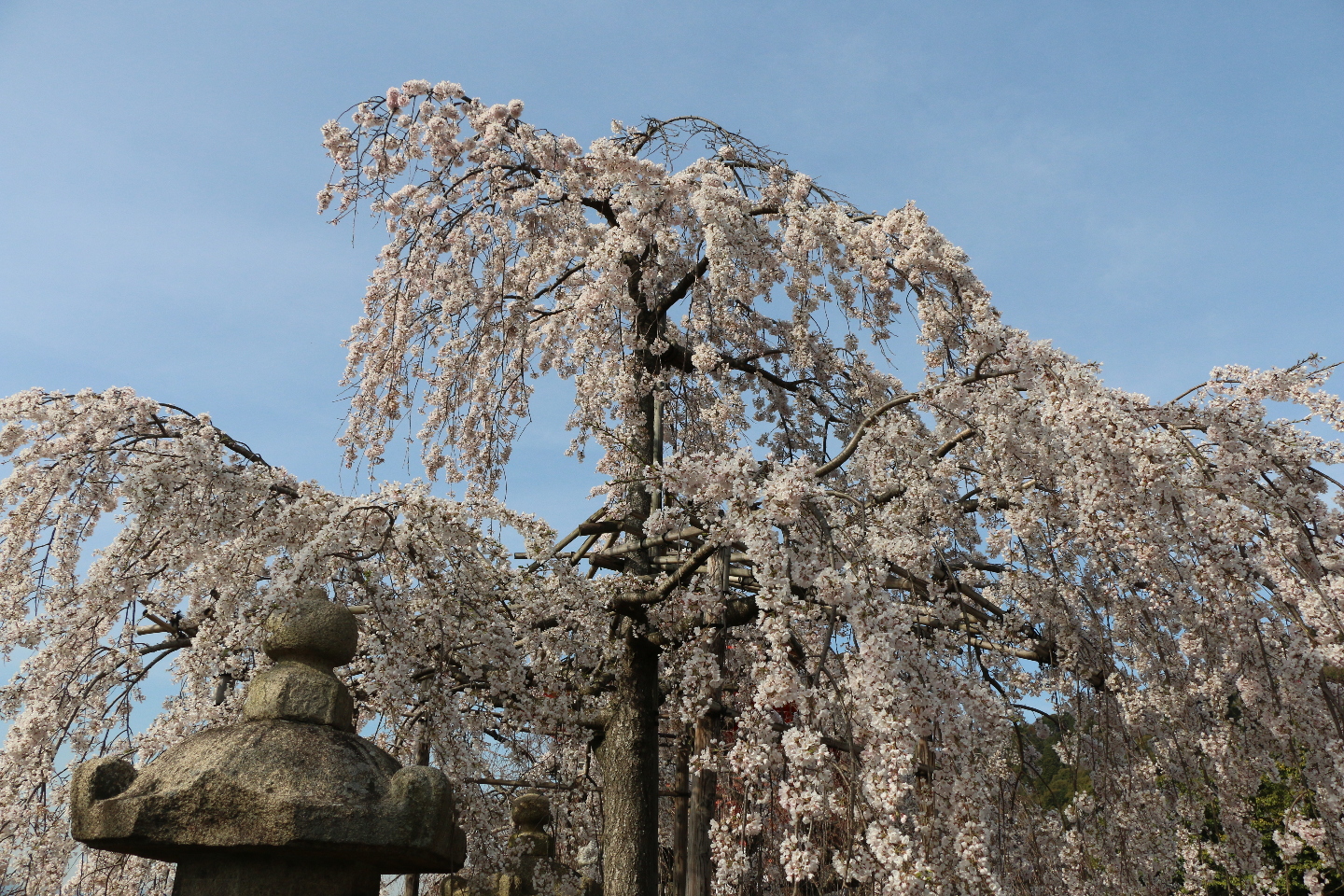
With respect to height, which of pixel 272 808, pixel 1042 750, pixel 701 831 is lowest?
pixel 701 831

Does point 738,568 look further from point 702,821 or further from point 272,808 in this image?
point 272,808

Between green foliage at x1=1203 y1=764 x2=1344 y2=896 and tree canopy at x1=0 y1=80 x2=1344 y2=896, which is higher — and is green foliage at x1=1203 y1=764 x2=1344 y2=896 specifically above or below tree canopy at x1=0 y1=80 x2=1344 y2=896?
below

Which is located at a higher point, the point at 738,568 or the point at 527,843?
the point at 738,568

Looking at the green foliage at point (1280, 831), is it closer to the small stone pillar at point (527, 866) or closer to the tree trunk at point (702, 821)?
the tree trunk at point (702, 821)

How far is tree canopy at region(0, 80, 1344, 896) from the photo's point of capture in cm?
410

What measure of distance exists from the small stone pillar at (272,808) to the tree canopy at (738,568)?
1.38 meters

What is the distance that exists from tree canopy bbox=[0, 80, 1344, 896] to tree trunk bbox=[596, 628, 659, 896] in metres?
0.03

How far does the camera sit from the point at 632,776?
644cm

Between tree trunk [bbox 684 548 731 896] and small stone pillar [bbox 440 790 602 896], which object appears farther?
tree trunk [bbox 684 548 731 896]

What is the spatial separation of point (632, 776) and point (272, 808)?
160 inches

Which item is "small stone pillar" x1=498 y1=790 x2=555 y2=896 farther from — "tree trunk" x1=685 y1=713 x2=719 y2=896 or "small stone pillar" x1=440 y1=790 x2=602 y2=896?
"tree trunk" x1=685 y1=713 x2=719 y2=896

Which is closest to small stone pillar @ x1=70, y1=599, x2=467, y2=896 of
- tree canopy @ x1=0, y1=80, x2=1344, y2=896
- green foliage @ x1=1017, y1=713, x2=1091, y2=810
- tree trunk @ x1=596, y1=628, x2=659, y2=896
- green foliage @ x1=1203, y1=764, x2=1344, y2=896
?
tree canopy @ x1=0, y1=80, x2=1344, y2=896

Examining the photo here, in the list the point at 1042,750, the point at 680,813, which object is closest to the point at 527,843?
the point at 680,813

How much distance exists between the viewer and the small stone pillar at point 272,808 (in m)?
2.75
